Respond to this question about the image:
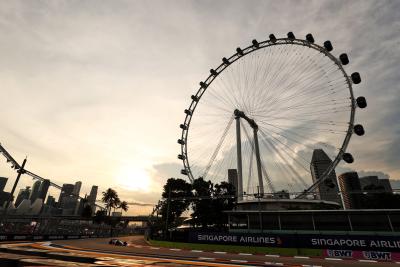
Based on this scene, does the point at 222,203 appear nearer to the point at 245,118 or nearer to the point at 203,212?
the point at 203,212

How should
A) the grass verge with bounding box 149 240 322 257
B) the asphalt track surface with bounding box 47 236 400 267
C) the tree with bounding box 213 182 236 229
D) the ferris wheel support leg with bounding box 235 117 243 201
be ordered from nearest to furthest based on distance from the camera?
the asphalt track surface with bounding box 47 236 400 267, the grass verge with bounding box 149 240 322 257, the ferris wheel support leg with bounding box 235 117 243 201, the tree with bounding box 213 182 236 229

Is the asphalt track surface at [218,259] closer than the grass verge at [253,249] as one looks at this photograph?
Yes

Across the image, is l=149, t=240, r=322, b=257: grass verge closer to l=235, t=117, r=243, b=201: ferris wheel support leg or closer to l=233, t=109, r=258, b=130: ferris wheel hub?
l=235, t=117, r=243, b=201: ferris wheel support leg

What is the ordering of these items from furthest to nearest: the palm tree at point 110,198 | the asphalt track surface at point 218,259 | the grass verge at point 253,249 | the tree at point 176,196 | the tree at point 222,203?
the palm tree at point 110,198, the tree at point 176,196, the tree at point 222,203, the grass verge at point 253,249, the asphalt track surface at point 218,259

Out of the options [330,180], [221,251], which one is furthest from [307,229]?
[221,251]

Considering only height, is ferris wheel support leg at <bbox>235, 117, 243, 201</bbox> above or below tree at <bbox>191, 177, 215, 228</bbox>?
above

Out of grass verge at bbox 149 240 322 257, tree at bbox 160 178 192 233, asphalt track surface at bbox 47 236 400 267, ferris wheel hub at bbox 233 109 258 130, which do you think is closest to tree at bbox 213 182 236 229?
tree at bbox 160 178 192 233

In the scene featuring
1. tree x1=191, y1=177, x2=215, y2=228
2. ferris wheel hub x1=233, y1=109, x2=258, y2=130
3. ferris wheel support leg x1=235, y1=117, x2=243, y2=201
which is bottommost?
tree x1=191, y1=177, x2=215, y2=228

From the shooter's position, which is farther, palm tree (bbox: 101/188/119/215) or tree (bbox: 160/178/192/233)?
palm tree (bbox: 101/188/119/215)

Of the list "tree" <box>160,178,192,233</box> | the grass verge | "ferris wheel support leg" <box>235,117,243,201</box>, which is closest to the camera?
the grass verge

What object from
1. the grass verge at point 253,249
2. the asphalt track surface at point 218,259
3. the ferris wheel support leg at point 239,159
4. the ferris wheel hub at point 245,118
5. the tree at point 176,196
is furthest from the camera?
the tree at point 176,196

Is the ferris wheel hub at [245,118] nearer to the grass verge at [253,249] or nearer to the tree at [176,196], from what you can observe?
the grass verge at [253,249]

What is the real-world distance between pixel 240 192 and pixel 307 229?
492 inches

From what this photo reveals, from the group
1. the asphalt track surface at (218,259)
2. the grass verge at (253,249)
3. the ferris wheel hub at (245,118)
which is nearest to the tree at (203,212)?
the ferris wheel hub at (245,118)
